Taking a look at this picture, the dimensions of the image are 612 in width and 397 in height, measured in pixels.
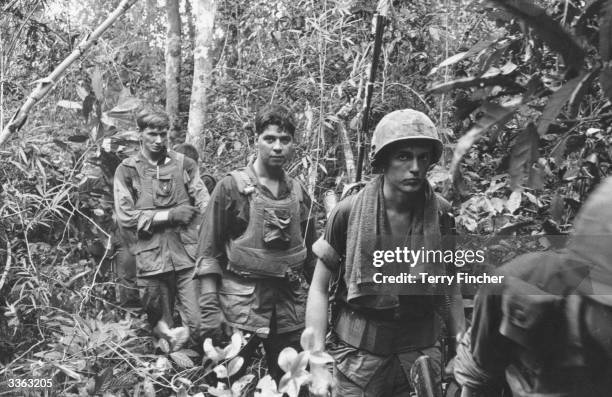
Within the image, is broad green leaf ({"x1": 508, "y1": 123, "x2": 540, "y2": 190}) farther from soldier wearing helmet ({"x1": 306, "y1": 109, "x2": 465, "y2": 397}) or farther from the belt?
the belt

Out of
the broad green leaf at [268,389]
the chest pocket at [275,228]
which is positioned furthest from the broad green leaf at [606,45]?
the chest pocket at [275,228]

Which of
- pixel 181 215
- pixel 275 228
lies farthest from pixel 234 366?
pixel 181 215

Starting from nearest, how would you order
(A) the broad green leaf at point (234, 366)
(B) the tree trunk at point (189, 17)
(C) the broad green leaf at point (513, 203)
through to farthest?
(A) the broad green leaf at point (234, 366) → (C) the broad green leaf at point (513, 203) → (B) the tree trunk at point (189, 17)

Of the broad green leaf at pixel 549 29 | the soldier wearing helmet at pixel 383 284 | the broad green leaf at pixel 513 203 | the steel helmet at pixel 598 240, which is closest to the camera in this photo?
the broad green leaf at pixel 549 29

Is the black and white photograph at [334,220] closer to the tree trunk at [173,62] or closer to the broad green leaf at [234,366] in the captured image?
the broad green leaf at [234,366]

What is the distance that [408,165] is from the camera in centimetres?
367

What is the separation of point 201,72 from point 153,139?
3.34 metres

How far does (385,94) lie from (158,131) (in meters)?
2.02

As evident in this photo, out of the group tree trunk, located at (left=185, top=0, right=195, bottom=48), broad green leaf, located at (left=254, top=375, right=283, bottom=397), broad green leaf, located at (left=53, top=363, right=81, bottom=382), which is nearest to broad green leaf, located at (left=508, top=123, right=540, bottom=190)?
broad green leaf, located at (left=254, top=375, right=283, bottom=397)

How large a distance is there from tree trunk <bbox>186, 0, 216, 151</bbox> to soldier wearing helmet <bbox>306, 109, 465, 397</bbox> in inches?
225

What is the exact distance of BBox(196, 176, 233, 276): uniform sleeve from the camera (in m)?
4.79

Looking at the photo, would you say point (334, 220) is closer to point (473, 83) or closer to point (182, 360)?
point (182, 360)

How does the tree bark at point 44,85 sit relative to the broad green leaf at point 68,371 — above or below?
above

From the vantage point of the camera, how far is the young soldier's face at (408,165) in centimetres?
365
